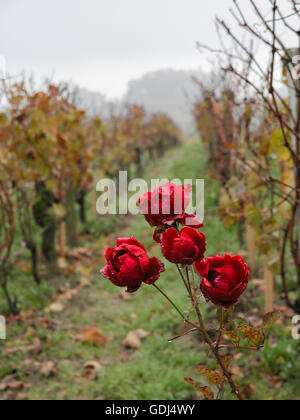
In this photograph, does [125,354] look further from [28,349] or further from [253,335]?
[253,335]

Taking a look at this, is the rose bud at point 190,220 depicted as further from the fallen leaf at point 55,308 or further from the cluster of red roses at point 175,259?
the fallen leaf at point 55,308

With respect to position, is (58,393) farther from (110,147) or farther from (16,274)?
(110,147)

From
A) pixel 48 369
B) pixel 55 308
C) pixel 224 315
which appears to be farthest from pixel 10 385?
pixel 224 315

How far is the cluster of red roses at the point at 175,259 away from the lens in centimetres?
81

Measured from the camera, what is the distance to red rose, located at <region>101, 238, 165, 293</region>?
82 cm

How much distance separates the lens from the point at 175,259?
Result: 2.69ft

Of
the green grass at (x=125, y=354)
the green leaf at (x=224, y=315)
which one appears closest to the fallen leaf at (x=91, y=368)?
the green grass at (x=125, y=354)

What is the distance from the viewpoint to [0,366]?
286 cm

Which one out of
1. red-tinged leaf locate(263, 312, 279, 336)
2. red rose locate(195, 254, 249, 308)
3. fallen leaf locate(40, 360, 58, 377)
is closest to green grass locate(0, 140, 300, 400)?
fallen leaf locate(40, 360, 58, 377)

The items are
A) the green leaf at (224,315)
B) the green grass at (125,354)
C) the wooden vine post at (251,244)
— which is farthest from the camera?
the wooden vine post at (251,244)

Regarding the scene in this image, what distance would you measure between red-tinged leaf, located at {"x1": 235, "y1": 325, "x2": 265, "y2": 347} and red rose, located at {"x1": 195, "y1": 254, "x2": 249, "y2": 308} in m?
0.15

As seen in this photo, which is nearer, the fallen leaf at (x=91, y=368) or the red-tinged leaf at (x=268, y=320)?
the red-tinged leaf at (x=268, y=320)

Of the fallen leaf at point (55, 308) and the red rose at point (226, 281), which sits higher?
the red rose at point (226, 281)

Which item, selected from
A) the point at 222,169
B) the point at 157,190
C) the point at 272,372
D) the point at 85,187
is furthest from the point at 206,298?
the point at 85,187
